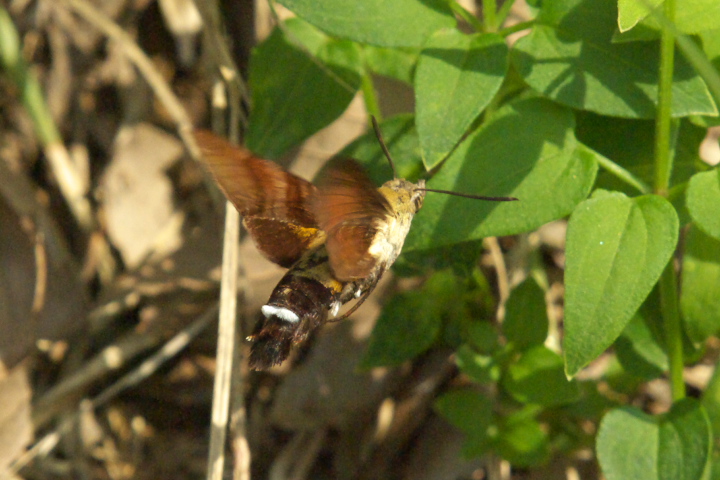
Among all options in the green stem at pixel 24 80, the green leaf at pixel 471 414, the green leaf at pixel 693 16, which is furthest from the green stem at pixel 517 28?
the green stem at pixel 24 80

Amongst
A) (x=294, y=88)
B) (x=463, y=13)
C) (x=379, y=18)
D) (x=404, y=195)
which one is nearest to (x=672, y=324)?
(x=404, y=195)

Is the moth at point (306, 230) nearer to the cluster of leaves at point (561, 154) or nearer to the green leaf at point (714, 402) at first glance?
the cluster of leaves at point (561, 154)

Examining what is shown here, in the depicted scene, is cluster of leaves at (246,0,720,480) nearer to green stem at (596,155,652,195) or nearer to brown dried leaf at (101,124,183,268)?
green stem at (596,155,652,195)

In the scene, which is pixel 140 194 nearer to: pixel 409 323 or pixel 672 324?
pixel 409 323

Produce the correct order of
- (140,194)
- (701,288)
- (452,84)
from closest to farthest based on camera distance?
1. (452,84)
2. (701,288)
3. (140,194)

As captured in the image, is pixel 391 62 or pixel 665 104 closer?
pixel 665 104

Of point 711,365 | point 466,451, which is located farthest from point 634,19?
point 711,365
